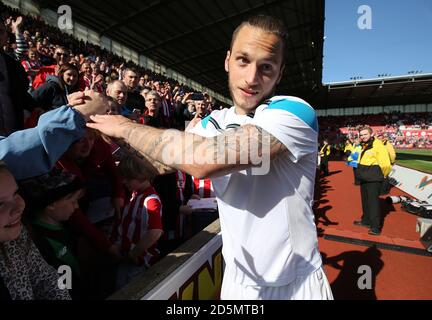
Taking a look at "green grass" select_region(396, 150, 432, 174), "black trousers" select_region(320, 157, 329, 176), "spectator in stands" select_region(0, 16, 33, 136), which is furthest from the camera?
"black trousers" select_region(320, 157, 329, 176)

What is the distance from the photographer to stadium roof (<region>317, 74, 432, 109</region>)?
1202 inches

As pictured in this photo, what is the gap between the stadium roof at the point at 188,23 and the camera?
1470 cm

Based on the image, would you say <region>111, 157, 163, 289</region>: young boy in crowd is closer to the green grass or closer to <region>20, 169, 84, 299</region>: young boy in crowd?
<region>20, 169, 84, 299</region>: young boy in crowd

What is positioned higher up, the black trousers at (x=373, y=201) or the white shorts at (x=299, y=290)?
the white shorts at (x=299, y=290)

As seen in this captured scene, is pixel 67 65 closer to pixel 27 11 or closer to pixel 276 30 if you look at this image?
pixel 276 30

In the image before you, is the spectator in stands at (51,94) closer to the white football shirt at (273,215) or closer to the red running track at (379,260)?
the white football shirt at (273,215)

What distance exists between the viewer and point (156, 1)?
1402cm

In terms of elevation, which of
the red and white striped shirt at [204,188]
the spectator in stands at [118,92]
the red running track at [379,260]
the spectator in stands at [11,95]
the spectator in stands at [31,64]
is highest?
the spectator in stands at [31,64]

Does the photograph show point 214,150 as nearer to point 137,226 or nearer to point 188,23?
point 137,226

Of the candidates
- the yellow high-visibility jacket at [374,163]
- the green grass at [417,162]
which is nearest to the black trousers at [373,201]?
the yellow high-visibility jacket at [374,163]

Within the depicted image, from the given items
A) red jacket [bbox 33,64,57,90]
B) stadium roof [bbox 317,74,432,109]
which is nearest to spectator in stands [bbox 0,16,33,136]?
red jacket [bbox 33,64,57,90]

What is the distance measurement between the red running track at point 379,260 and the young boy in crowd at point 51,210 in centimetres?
350

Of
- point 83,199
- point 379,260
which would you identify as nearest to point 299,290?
point 83,199

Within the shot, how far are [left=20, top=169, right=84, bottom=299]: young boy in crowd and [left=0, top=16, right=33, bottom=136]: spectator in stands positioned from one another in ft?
3.28
